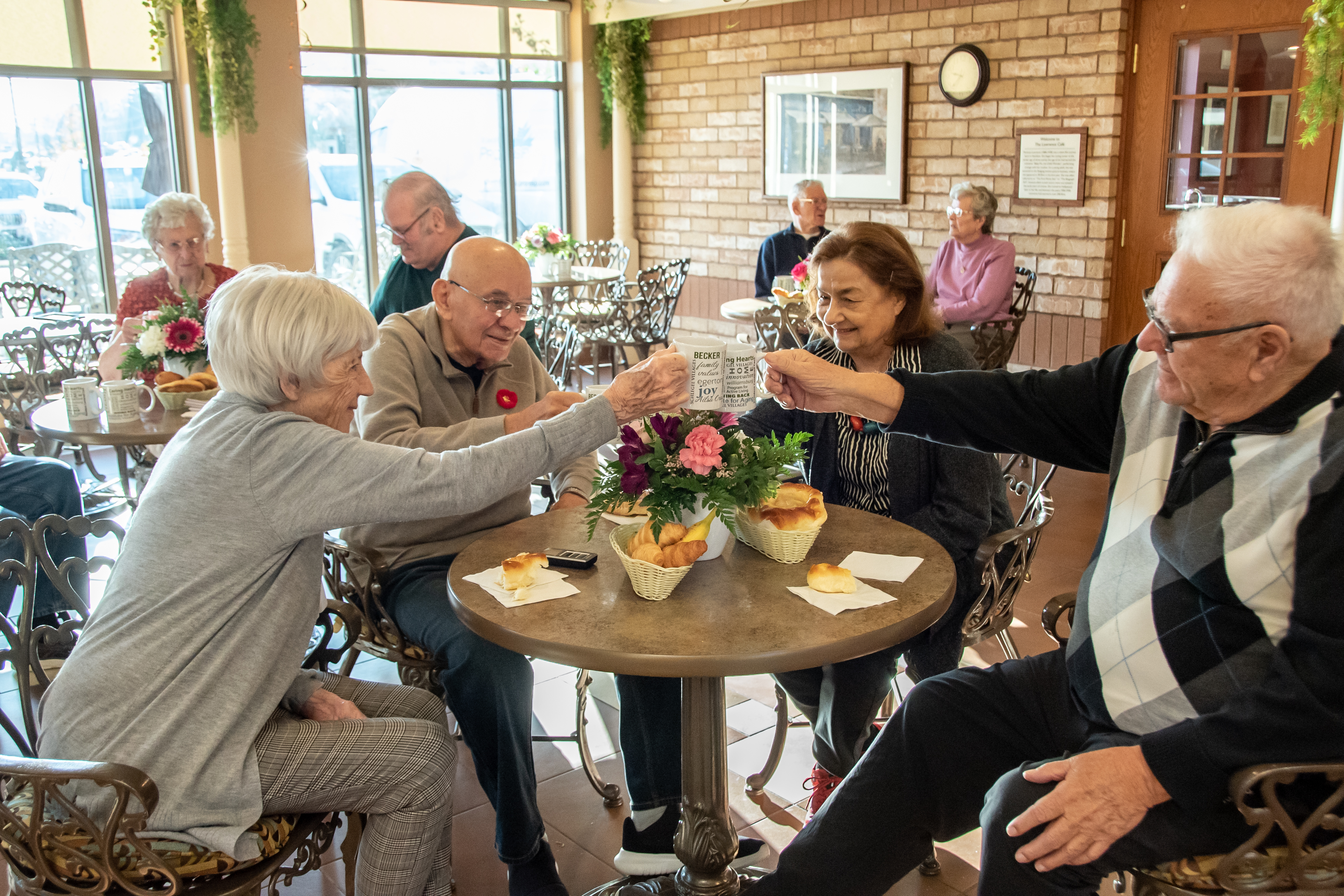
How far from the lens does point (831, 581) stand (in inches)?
69.1

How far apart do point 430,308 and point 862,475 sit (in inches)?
44.9

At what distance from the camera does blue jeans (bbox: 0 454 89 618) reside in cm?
320

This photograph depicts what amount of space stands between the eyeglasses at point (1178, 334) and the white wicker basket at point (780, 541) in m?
0.64

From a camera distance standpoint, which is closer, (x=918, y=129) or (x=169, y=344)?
(x=169, y=344)

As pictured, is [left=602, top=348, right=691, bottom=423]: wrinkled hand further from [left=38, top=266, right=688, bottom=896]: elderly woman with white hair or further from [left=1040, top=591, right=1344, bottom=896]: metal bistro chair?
[left=1040, top=591, right=1344, bottom=896]: metal bistro chair

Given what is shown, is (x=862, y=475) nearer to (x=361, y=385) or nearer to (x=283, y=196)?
(x=361, y=385)

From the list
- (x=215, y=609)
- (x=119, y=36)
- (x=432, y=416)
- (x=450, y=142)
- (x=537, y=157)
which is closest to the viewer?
(x=215, y=609)

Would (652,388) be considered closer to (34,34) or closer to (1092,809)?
(1092,809)

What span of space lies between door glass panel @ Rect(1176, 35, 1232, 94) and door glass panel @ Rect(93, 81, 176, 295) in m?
6.62

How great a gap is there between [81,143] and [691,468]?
7089mm

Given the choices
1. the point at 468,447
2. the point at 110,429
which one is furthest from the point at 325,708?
the point at 110,429

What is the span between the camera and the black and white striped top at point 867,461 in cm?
245

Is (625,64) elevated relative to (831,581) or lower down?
elevated

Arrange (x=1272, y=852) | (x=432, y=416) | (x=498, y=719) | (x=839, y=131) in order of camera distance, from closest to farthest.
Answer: (x=1272, y=852) < (x=498, y=719) < (x=432, y=416) < (x=839, y=131)
